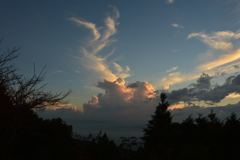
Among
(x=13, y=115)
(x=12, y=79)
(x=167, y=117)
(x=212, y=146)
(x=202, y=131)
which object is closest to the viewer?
(x=12, y=79)

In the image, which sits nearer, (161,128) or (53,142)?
(53,142)

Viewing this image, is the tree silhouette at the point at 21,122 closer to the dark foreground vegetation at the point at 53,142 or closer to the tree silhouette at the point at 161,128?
the dark foreground vegetation at the point at 53,142

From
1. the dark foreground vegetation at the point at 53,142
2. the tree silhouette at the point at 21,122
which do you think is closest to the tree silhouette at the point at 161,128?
the dark foreground vegetation at the point at 53,142

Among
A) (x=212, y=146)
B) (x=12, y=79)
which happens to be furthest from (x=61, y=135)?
(x=212, y=146)

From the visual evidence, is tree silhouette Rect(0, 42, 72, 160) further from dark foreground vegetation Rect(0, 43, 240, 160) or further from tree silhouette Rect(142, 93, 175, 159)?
tree silhouette Rect(142, 93, 175, 159)

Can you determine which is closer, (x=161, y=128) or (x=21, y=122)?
(x=21, y=122)

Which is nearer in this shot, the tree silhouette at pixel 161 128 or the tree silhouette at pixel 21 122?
the tree silhouette at pixel 21 122

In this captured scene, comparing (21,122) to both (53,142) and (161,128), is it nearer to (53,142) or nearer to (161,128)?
(53,142)

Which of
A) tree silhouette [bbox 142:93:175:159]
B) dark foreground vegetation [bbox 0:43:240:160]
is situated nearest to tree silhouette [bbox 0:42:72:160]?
dark foreground vegetation [bbox 0:43:240:160]

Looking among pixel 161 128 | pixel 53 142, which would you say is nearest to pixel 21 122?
pixel 53 142

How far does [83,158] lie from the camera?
1492 centimetres

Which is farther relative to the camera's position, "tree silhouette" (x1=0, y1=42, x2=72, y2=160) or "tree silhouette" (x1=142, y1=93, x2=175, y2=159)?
"tree silhouette" (x1=142, y1=93, x2=175, y2=159)

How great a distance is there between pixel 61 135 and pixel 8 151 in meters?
5.40

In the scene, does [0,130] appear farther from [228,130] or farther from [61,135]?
[228,130]
